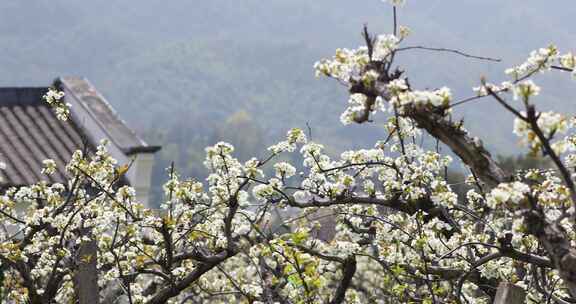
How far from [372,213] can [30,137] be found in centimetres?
1389

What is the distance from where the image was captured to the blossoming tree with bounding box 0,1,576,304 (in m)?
3.46

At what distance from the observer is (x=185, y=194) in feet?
19.4

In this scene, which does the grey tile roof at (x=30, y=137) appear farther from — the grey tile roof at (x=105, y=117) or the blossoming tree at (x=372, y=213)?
the blossoming tree at (x=372, y=213)

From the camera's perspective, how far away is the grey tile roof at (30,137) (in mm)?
17062

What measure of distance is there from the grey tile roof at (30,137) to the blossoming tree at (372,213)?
9833 mm

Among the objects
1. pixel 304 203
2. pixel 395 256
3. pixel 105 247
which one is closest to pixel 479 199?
pixel 395 256

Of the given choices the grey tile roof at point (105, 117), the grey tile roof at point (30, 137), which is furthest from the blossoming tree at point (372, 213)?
the grey tile roof at point (105, 117)

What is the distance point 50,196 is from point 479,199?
137 inches

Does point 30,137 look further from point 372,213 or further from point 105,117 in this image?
point 372,213

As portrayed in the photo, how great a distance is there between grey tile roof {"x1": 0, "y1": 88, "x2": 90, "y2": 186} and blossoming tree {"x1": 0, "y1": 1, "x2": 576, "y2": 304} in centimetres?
983

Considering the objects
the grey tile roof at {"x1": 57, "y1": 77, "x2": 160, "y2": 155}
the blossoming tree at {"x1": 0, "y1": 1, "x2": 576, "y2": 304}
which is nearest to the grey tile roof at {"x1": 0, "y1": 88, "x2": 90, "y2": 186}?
the grey tile roof at {"x1": 57, "y1": 77, "x2": 160, "y2": 155}

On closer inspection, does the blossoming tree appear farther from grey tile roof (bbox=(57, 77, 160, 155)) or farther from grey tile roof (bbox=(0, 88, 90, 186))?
grey tile roof (bbox=(57, 77, 160, 155))

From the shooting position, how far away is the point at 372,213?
6.07 m

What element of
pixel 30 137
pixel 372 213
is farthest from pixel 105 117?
pixel 372 213
